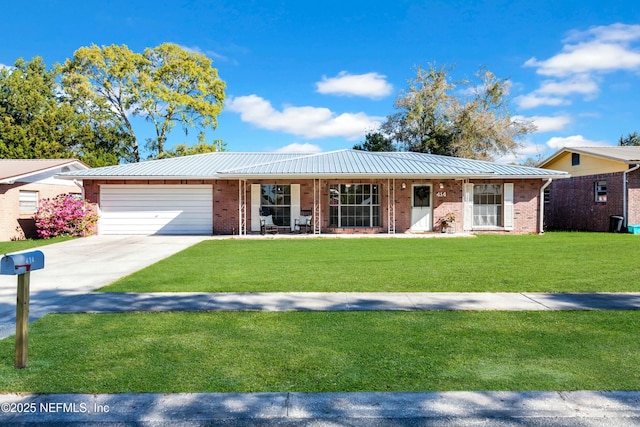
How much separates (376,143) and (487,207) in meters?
18.8

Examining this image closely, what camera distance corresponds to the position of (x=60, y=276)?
8719 mm

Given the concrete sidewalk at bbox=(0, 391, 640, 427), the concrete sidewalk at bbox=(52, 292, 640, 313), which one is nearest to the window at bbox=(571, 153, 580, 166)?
the concrete sidewalk at bbox=(52, 292, 640, 313)

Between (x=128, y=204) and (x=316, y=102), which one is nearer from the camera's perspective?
(x=128, y=204)

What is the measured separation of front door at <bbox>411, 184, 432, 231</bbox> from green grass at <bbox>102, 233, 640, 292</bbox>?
→ 4.00 meters

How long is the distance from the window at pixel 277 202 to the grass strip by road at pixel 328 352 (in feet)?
42.1

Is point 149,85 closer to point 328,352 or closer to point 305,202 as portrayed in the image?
point 305,202

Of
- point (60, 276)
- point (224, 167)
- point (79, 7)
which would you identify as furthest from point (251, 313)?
point (79, 7)

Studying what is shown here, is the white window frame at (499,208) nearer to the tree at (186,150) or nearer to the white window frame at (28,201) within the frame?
the white window frame at (28,201)

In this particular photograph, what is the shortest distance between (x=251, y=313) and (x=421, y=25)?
19630mm

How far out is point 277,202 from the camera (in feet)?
60.7

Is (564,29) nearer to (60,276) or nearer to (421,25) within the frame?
(421,25)

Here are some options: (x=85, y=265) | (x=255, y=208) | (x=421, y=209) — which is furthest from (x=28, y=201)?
(x=421, y=209)

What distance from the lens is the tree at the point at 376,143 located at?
120 feet

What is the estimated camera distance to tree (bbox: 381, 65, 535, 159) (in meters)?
34.0
